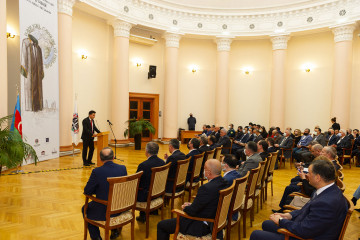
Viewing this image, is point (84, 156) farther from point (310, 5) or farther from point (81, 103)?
point (310, 5)

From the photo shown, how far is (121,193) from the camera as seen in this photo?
9.54 feet

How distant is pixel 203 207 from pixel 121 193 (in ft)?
2.96

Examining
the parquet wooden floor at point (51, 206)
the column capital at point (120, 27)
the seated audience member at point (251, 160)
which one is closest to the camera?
the parquet wooden floor at point (51, 206)

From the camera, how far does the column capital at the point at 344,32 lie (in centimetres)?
1091

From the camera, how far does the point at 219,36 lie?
1329 centimetres

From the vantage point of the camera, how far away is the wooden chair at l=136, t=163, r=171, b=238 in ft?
11.1

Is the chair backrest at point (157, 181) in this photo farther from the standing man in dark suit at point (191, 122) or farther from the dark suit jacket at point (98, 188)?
the standing man in dark suit at point (191, 122)

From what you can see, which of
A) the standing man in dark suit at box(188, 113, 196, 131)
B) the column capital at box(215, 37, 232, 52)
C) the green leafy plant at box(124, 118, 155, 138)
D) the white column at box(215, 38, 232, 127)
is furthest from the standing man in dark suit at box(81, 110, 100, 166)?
the column capital at box(215, 37, 232, 52)

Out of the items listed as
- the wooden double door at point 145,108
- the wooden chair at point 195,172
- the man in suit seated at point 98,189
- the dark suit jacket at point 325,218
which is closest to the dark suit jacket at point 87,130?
the wooden chair at point 195,172

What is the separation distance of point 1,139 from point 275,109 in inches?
441

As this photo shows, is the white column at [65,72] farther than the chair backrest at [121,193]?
Yes

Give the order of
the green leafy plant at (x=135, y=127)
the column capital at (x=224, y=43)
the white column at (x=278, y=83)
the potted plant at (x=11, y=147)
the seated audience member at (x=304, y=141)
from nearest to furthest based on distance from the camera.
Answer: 1. the potted plant at (x=11, y=147)
2. the seated audience member at (x=304, y=141)
3. the green leafy plant at (x=135, y=127)
4. the white column at (x=278, y=83)
5. the column capital at (x=224, y=43)

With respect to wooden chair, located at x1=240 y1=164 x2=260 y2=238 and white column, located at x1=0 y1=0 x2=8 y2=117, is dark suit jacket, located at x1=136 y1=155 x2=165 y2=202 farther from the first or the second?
white column, located at x1=0 y1=0 x2=8 y2=117

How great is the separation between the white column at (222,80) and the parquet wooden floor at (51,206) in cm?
683
